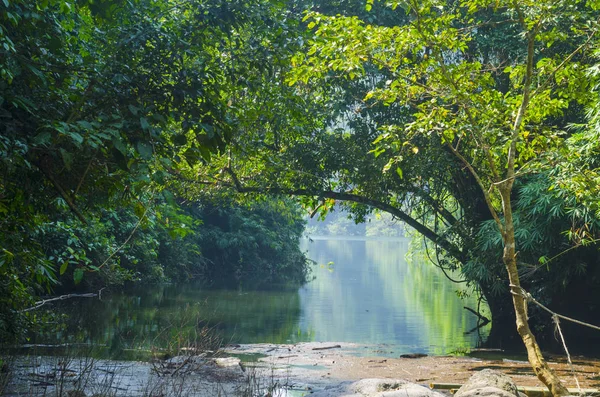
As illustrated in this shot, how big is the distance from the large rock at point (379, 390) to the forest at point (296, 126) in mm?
1246

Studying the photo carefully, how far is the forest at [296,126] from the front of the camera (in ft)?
18.1

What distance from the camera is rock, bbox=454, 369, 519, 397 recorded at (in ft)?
Result: 21.8

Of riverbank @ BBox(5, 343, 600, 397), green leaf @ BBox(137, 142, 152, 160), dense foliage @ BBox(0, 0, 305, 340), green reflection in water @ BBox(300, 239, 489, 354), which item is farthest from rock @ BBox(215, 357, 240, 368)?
green reflection in water @ BBox(300, 239, 489, 354)

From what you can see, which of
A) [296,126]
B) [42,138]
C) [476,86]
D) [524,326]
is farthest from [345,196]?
[42,138]

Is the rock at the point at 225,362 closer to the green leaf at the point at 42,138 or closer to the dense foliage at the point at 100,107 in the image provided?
the dense foliage at the point at 100,107

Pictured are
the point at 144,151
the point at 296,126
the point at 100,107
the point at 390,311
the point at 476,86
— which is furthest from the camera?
the point at 390,311

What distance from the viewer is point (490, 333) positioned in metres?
16.1

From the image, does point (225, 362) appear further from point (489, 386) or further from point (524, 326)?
point (524, 326)

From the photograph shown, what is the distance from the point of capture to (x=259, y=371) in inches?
366

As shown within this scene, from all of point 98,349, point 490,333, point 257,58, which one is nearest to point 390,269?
point 490,333

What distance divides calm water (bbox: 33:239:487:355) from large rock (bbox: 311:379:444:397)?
8.13 feet

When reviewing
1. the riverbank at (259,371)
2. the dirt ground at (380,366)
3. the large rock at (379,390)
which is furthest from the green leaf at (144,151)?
the dirt ground at (380,366)

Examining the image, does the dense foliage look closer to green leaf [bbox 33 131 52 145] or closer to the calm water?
green leaf [bbox 33 131 52 145]

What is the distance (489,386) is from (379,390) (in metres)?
1.14
